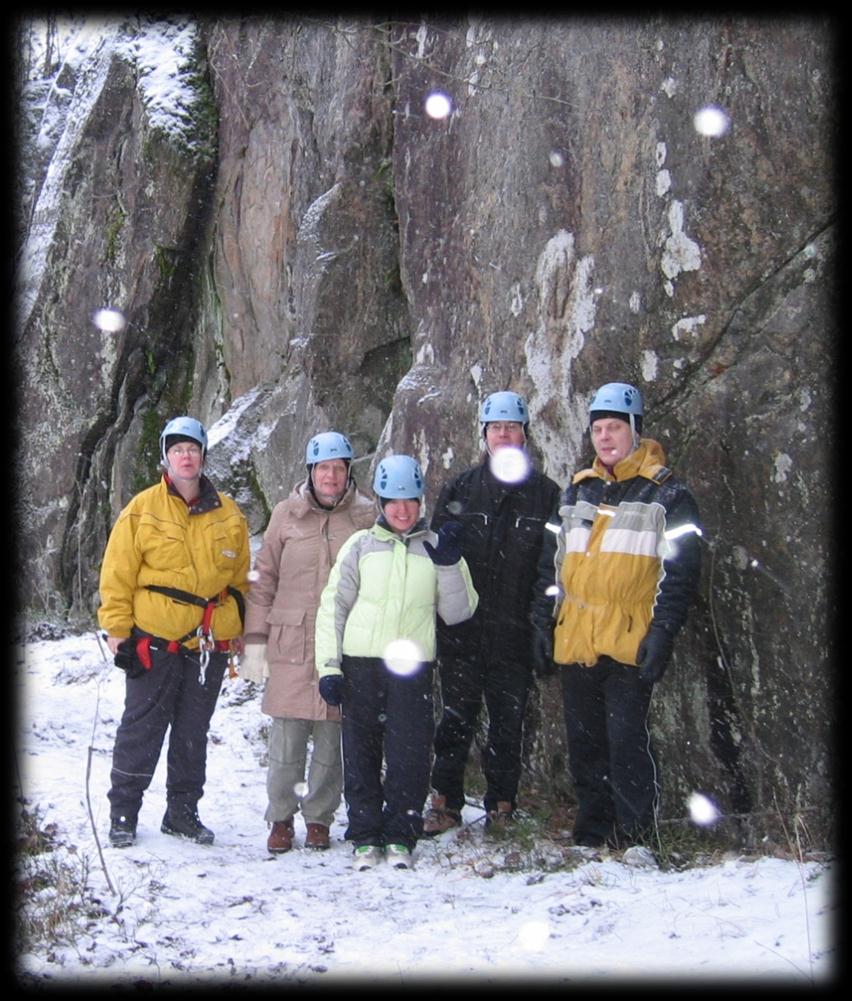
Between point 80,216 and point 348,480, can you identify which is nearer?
point 348,480

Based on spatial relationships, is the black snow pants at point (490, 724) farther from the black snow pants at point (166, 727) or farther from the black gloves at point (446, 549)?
the black snow pants at point (166, 727)

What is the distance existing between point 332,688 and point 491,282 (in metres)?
3.75

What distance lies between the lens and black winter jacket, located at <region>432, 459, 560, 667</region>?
668 cm

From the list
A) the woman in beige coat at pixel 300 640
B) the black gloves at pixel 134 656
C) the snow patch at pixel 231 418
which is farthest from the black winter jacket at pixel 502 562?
the snow patch at pixel 231 418

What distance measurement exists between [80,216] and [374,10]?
712cm

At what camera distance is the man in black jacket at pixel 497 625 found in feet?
21.9

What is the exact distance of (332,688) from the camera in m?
6.05

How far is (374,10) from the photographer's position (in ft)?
33.1

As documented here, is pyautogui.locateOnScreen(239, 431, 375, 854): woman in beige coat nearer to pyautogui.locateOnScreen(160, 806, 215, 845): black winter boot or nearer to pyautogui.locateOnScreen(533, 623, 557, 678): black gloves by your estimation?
pyautogui.locateOnScreen(160, 806, 215, 845): black winter boot

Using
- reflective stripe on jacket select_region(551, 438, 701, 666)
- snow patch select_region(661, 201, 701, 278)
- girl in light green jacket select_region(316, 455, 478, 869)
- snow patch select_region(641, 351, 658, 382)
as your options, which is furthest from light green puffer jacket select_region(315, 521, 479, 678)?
snow patch select_region(661, 201, 701, 278)

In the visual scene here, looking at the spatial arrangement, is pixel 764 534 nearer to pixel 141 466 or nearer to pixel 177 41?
pixel 141 466

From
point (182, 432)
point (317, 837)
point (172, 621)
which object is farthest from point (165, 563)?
point (317, 837)

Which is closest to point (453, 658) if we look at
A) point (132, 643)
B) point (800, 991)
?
point (132, 643)

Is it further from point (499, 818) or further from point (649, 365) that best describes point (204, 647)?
point (649, 365)
